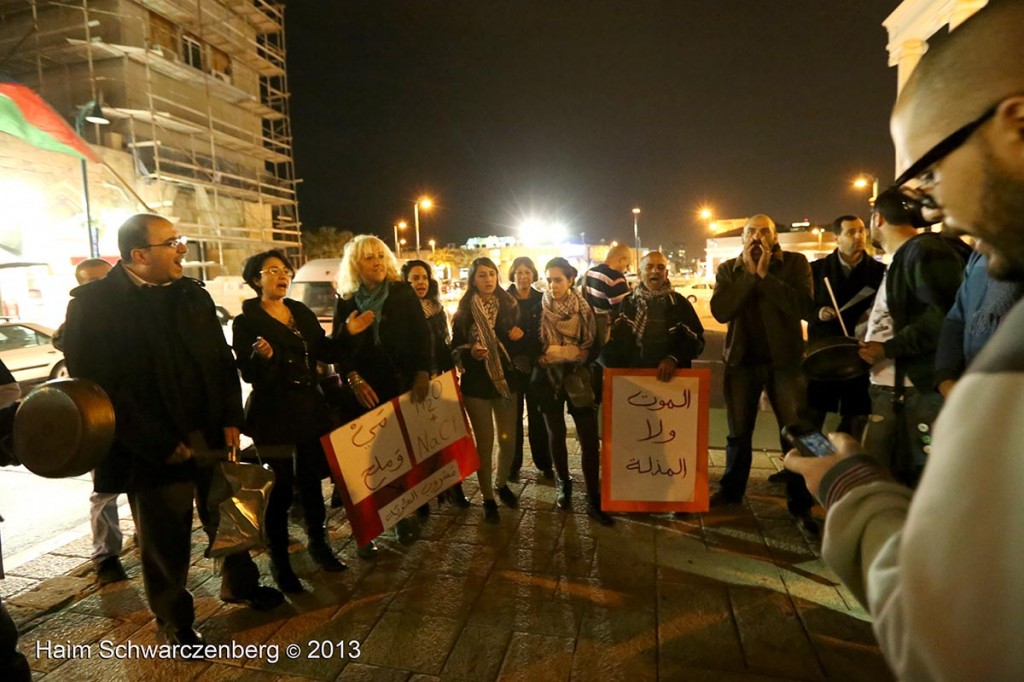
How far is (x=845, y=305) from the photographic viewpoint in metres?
4.37

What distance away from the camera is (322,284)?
36.1ft

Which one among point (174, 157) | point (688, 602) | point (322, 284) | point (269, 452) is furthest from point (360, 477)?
point (174, 157)

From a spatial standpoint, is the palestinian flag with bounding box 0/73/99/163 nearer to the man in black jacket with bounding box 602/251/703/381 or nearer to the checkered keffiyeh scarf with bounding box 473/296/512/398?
the checkered keffiyeh scarf with bounding box 473/296/512/398

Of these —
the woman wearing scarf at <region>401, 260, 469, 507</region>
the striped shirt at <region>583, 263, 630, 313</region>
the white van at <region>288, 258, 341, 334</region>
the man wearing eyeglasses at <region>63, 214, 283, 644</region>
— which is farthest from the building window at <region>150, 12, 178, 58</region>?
the man wearing eyeglasses at <region>63, 214, 283, 644</region>

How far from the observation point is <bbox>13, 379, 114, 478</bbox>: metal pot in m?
2.23

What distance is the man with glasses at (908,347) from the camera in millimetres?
3101

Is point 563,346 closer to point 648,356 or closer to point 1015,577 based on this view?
point 648,356

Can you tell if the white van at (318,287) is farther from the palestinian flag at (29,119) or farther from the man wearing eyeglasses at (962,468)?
the man wearing eyeglasses at (962,468)

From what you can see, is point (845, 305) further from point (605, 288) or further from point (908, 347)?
point (605, 288)

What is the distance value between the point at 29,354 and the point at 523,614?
10.2 metres

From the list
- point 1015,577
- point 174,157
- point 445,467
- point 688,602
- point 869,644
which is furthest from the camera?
point 174,157

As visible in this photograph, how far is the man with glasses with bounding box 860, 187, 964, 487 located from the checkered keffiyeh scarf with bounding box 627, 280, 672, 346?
1.40 meters

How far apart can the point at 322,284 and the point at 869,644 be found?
1031 centimetres

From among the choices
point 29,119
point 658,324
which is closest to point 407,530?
point 658,324
